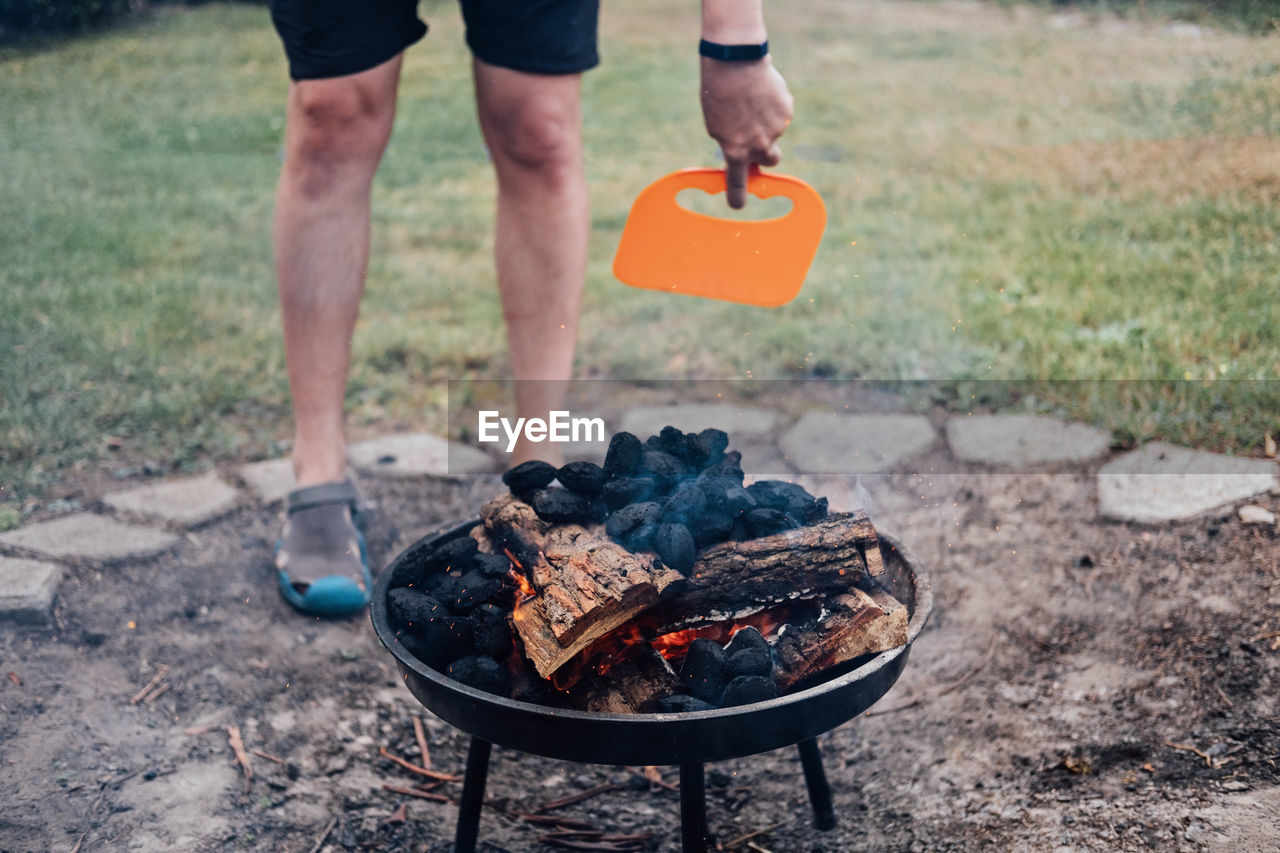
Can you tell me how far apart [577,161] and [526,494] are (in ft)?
3.19

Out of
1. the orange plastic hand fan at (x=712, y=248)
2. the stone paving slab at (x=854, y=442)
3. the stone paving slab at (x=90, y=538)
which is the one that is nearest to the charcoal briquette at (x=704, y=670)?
the orange plastic hand fan at (x=712, y=248)

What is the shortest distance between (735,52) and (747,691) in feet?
3.06

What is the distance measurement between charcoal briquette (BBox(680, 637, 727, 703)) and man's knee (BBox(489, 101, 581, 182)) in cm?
120

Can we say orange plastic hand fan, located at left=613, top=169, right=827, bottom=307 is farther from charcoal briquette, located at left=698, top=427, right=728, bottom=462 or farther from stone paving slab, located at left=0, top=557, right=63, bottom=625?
stone paving slab, located at left=0, top=557, right=63, bottom=625

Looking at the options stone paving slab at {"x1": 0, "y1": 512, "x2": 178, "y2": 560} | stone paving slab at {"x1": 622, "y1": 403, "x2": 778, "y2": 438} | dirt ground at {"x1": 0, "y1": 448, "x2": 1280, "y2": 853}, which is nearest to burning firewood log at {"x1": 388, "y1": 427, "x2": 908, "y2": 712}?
dirt ground at {"x1": 0, "y1": 448, "x2": 1280, "y2": 853}

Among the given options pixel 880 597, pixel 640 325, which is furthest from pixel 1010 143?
pixel 880 597

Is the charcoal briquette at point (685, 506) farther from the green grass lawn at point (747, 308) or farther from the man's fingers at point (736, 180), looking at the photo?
the green grass lawn at point (747, 308)

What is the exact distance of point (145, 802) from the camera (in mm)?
1537

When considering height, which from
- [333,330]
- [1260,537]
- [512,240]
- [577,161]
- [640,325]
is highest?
[577,161]

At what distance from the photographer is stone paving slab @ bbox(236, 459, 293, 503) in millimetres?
2467

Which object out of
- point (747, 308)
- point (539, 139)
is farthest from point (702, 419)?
point (539, 139)

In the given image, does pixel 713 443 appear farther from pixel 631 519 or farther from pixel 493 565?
pixel 493 565

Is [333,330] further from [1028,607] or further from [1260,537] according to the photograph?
[1260,537]

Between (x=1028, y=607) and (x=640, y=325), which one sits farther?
(x=640, y=325)
